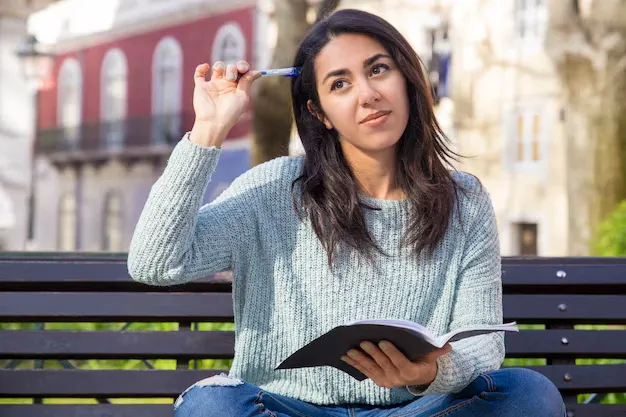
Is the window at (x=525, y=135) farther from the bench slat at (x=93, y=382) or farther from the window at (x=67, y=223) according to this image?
the bench slat at (x=93, y=382)

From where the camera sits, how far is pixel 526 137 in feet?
65.3

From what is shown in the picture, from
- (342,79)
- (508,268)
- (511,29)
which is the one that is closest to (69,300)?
(342,79)

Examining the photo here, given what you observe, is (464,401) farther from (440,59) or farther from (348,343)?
(440,59)

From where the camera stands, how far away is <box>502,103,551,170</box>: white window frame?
766 inches

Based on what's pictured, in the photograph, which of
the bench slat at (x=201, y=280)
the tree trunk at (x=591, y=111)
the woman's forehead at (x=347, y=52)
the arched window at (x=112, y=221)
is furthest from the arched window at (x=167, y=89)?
the woman's forehead at (x=347, y=52)

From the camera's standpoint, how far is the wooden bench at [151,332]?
128 inches

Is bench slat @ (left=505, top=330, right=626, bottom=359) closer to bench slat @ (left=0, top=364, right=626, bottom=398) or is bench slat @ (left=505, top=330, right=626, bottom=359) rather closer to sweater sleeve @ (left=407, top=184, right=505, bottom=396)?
bench slat @ (left=0, top=364, right=626, bottom=398)

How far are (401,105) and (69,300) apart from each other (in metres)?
1.07

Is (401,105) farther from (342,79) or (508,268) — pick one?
(508,268)

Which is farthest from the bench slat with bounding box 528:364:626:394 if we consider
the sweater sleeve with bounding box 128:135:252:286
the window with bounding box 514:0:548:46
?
the window with bounding box 514:0:548:46

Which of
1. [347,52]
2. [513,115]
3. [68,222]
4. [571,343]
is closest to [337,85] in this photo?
[347,52]

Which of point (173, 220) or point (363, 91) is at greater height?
point (363, 91)

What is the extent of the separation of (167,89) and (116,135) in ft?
6.25

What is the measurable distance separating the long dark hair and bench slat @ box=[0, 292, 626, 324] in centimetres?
52
